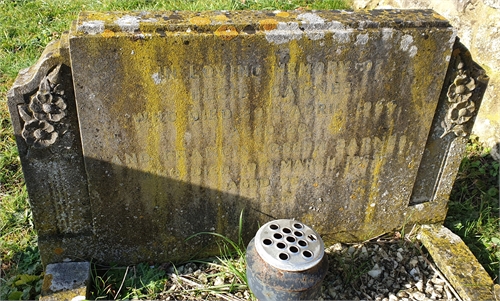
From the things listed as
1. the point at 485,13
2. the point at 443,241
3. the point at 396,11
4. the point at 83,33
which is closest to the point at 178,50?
the point at 83,33

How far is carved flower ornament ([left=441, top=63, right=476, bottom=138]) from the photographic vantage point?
263 cm

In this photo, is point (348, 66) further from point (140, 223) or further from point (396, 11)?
point (140, 223)

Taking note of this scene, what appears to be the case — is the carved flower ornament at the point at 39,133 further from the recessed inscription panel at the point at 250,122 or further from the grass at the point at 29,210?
the grass at the point at 29,210

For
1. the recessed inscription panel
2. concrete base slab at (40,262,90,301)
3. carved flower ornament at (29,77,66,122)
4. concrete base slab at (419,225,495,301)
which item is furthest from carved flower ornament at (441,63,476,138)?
concrete base slab at (40,262,90,301)

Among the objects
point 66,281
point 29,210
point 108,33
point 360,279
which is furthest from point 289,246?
point 29,210

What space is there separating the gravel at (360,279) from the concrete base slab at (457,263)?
0.19ft

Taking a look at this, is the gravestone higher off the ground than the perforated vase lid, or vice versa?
the gravestone

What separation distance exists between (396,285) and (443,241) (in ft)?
1.55

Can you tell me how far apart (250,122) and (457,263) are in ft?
5.03

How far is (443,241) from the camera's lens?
3.01 m

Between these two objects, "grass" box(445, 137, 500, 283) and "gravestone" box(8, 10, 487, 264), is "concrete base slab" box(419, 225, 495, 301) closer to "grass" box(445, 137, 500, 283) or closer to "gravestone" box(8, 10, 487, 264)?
"grass" box(445, 137, 500, 283)

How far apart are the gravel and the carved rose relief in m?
1.06

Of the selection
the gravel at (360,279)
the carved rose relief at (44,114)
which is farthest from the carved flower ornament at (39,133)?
the gravel at (360,279)

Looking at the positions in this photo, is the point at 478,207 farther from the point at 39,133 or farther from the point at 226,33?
the point at 39,133
